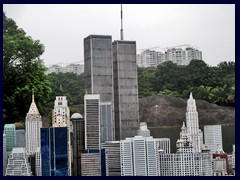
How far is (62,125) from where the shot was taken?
25.5ft

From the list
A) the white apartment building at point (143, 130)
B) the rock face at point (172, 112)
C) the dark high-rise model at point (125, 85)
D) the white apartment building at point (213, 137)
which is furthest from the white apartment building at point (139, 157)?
the white apartment building at point (213, 137)

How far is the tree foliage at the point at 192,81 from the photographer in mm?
8285

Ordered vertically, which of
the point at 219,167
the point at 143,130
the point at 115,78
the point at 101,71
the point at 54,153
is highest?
the point at 101,71

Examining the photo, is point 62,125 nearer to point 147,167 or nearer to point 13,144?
point 13,144

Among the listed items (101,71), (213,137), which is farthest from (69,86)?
(213,137)

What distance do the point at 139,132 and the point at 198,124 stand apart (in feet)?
3.69

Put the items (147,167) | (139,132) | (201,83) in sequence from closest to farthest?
(147,167), (139,132), (201,83)

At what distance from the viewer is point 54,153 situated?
24.5ft

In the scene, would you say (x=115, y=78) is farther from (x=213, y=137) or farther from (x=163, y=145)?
(x=213, y=137)

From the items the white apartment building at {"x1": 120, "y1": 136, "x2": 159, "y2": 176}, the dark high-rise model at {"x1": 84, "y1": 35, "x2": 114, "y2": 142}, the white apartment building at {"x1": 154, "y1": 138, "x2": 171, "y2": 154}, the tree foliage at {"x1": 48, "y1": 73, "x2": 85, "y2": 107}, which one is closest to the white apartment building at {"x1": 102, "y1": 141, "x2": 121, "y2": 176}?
the white apartment building at {"x1": 120, "y1": 136, "x2": 159, "y2": 176}

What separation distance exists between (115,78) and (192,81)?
1591 millimetres

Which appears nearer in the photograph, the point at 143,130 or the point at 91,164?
the point at 91,164

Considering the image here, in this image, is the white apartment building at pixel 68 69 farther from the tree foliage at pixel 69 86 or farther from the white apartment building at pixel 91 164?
the white apartment building at pixel 91 164

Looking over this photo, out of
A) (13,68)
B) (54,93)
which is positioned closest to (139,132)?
(54,93)
